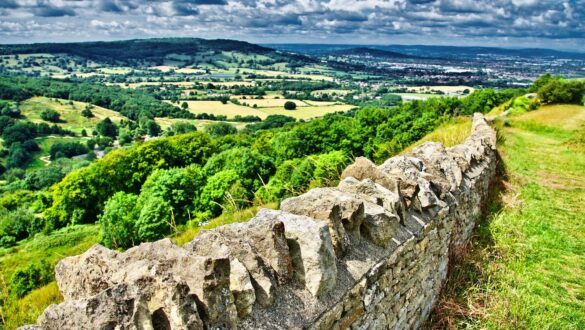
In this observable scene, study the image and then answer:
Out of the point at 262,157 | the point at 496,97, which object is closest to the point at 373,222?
the point at 262,157

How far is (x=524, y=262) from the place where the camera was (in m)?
6.81

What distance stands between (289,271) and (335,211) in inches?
31.9

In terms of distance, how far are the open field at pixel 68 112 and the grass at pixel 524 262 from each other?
117362 mm

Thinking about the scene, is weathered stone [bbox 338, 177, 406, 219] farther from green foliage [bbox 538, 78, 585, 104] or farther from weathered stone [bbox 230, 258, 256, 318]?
green foliage [bbox 538, 78, 585, 104]

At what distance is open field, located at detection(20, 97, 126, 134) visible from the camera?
118144 mm

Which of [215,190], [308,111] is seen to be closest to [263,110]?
[308,111]

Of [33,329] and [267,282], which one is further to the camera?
[267,282]

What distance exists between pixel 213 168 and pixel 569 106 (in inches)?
1242

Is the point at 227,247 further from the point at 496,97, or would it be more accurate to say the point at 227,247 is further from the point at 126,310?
the point at 496,97

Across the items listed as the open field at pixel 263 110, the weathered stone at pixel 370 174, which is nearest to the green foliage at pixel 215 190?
the weathered stone at pixel 370 174

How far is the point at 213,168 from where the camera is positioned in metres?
44.0

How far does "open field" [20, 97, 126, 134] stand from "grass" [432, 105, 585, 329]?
117362 mm

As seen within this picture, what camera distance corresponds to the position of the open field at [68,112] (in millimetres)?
118144

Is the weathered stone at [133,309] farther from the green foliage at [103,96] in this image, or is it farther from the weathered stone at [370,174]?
the green foliage at [103,96]
